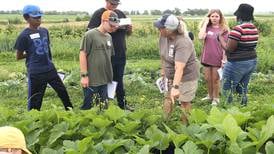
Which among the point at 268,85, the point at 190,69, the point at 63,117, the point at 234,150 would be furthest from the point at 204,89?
the point at 234,150

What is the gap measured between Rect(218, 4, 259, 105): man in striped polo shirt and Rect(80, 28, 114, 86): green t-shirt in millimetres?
1348

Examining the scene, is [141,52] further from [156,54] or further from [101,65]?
[101,65]

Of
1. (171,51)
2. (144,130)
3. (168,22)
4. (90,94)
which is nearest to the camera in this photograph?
(144,130)

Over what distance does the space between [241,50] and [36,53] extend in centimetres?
238

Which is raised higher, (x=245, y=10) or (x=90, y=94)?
(x=245, y=10)

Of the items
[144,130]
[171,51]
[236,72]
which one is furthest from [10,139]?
[236,72]

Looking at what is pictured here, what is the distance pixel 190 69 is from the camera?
18.0 ft

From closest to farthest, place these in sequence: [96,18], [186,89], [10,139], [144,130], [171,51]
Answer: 1. [10,139]
2. [144,130]
3. [171,51]
4. [186,89]
5. [96,18]

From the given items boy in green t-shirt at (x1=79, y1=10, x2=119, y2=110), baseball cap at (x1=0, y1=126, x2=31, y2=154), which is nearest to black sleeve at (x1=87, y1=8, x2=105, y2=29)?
boy in green t-shirt at (x1=79, y1=10, x2=119, y2=110)

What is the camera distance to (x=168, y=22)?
5.04 metres

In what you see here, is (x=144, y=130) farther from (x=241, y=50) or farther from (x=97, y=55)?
(x=241, y=50)

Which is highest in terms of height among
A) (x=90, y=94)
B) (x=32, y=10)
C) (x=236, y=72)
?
(x=32, y=10)

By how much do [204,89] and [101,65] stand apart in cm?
316

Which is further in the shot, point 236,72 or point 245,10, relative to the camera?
point 236,72
